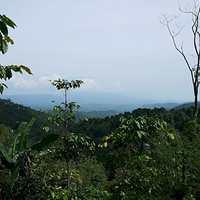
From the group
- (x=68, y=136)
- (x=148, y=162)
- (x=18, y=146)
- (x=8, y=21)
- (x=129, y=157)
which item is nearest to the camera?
(x=8, y=21)

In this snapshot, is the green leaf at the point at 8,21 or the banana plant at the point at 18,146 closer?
the green leaf at the point at 8,21

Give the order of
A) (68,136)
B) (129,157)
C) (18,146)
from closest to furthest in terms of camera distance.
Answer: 1. (129,157)
2. (18,146)
3. (68,136)

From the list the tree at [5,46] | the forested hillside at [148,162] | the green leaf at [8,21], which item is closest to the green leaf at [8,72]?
the tree at [5,46]

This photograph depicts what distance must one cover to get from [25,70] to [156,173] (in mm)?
1868

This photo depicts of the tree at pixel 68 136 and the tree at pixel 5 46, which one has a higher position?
the tree at pixel 5 46

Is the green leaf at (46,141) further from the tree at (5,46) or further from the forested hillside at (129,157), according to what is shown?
the tree at (5,46)

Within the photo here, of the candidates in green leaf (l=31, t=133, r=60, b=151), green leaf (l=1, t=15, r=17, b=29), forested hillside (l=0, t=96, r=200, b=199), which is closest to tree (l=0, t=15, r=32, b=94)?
green leaf (l=1, t=15, r=17, b=29)

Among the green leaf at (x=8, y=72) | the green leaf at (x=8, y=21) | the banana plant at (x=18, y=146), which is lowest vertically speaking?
the banana plant at (x=18, y=146)

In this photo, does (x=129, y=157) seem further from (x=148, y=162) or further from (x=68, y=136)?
(x=68, y=136)

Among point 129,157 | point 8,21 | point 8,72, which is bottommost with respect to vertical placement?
point 129,157

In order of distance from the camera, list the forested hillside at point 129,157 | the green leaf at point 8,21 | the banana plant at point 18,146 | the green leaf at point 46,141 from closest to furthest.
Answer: the green leaf at point 8,21
the forested hillside at point 129,157
the banana plant at point 18,146
the green leaf at point 46,141

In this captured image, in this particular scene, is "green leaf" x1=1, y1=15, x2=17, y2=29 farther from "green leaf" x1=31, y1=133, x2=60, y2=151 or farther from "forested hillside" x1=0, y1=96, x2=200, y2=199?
"green leaf" x1=31, y1=133, x2=60, y2=151

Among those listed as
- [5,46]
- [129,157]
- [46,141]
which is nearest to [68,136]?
[46,141]

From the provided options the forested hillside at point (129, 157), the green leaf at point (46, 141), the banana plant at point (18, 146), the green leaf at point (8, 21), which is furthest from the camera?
the green leaf at point (46, 141)
